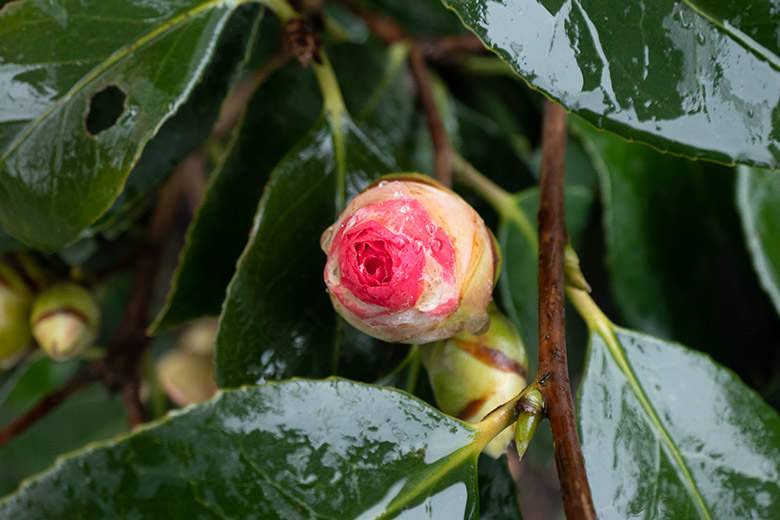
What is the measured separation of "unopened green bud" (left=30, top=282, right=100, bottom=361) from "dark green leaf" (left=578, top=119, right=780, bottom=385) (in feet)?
1.76

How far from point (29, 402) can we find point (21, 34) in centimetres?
87

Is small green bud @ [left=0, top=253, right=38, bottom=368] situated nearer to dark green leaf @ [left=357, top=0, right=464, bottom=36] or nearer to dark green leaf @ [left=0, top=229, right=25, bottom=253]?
dark green leaf @ [left=0, top=229, right=25, bottom=253]

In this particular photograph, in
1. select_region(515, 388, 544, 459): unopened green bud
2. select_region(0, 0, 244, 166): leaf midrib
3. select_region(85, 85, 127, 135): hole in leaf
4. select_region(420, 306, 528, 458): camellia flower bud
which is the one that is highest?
select_region(0, 0, 244, 166): leaf midrib

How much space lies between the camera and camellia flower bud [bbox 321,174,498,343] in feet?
1.35

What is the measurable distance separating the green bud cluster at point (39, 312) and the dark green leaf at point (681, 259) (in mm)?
538

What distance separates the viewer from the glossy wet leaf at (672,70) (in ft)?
1.50

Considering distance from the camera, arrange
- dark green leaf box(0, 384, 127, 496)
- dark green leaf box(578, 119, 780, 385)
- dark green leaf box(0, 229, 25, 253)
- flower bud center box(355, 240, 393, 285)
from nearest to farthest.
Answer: flower bud center box(355, 240, 393, 285) < dark green leaf box(0, 229, 25, 253) < dark green leaf box(578, 119, 780, 385) < dark green leaf box(0, 384, 127, 496)

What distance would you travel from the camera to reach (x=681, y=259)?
776mm

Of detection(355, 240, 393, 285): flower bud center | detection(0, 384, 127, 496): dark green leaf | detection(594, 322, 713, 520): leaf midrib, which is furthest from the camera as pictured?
detection(0, 384, 127, 496): dark green leaf

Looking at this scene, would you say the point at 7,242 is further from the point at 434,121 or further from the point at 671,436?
the point at 671,436

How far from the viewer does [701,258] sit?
0.78 meters

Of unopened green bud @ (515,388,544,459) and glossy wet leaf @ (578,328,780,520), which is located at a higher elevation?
unopened green bud @ (515,388,544,459)

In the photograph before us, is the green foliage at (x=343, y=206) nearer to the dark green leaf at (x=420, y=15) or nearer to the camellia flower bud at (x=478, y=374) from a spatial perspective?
the camellia flower bud at (x=478, y=374)

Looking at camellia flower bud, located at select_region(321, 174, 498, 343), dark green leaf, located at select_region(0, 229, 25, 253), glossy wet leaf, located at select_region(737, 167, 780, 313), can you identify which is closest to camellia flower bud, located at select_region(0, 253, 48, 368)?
dark green leaf, located at select_region(0, 229, 25, 253)
